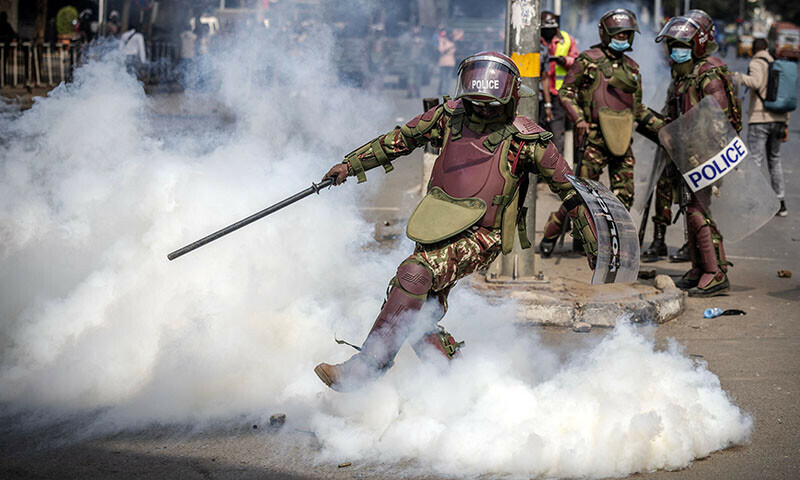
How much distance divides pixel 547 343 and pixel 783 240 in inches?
170

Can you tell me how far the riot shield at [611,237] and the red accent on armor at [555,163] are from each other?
4cm

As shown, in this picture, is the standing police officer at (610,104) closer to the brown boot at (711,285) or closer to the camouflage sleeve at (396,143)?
the brown boot at (711,285)

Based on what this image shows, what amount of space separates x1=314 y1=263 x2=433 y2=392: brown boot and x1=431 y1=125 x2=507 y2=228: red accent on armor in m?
0.42

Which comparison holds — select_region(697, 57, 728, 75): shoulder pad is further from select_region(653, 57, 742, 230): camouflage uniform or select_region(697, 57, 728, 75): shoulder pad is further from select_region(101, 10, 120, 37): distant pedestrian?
select_region(101, 10, 120, 37): distant pedestrian

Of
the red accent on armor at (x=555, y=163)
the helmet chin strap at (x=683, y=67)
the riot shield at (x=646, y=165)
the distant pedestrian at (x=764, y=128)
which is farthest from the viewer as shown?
the distant pedestrian at (x=764, y=128)

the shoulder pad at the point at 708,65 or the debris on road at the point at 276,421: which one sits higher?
the shoulder pad at the point at 708,65

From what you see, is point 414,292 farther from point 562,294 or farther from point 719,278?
point 719,278

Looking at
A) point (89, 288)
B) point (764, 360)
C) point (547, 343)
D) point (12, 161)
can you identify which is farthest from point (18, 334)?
point (764, 360)

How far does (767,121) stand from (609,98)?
10.6ft

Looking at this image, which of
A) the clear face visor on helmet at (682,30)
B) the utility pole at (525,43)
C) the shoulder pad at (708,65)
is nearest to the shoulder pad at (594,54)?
the clear face visor on helmet at (682,30)

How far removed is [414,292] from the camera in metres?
4.32

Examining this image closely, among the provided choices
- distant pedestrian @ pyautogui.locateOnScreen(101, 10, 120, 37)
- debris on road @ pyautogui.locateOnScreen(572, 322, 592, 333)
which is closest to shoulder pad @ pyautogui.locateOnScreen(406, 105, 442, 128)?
debris on road @ pyautogui.locateOnScreen(572, 322, 592, 333)

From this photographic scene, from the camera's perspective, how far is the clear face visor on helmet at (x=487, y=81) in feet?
14.3

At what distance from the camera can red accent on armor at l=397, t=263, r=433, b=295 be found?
4316 mm
